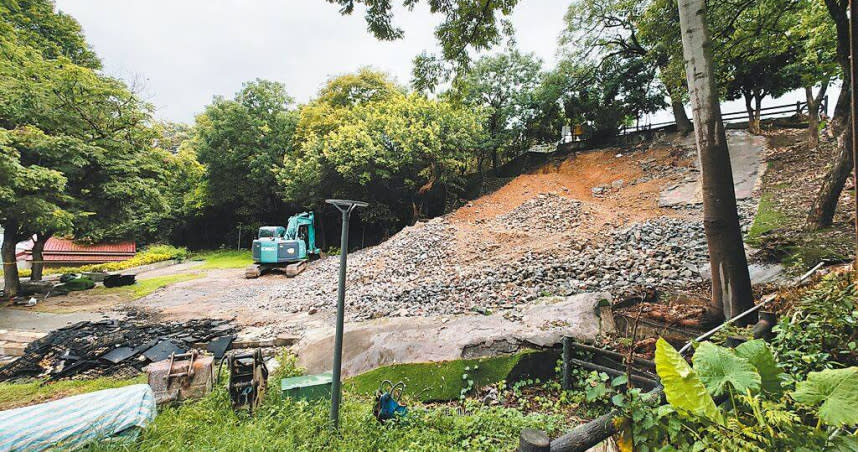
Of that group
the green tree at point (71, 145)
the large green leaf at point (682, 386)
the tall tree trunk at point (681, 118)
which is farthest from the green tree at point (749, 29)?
the green tree at point (71, 145)

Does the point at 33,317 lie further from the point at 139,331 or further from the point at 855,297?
the point at 855,297

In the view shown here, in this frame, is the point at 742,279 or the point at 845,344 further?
the point at 742,279

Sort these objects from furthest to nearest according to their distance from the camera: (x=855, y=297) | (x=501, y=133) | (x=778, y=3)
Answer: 1. (x=501, y=133)
2. (x=778, y=3)
3. (x=855, y=297)

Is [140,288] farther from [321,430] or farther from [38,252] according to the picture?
[321,430]

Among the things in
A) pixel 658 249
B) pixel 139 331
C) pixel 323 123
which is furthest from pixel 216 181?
pixel 658 249

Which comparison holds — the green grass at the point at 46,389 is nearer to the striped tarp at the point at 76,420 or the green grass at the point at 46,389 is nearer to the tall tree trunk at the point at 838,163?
the striped tarp at the point at 76,420

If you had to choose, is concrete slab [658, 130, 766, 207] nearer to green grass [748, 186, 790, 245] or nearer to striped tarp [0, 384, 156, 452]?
green grass [748, 186, 790, 245]

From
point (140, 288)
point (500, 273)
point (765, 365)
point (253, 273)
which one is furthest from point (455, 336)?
point (140, 288)

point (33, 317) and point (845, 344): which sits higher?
point (845, 344)

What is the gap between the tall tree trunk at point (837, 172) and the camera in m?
4.93

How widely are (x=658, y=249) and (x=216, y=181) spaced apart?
22.1 m

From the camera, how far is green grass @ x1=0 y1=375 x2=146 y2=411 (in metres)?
3.73

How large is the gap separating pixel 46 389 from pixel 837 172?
1116 cm

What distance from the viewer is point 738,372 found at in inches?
50.9
